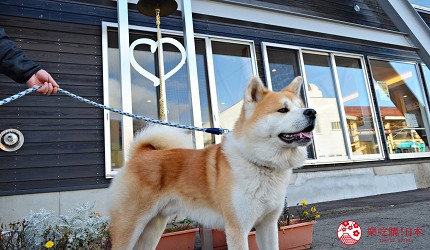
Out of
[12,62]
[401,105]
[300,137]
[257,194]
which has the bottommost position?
[257,194]

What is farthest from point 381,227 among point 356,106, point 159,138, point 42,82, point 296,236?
point 356,106

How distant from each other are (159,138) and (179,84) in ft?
9.57

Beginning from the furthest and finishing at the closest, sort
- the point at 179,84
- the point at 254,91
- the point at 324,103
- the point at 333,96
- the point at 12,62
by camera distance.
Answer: the point at 333,96, the point at 324,103, the point at 179,84, the point at 254,91, the point at 12,62

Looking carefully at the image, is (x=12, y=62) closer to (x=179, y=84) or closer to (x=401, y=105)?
(x=179, y=84)

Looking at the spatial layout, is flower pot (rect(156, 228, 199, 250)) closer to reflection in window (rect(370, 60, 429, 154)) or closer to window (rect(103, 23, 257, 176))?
window (rect(103, 23, 257, 176))

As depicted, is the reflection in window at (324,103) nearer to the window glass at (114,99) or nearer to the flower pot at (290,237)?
the flower pot at (290,237)

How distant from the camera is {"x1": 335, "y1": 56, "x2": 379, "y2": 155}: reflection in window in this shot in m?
6.78

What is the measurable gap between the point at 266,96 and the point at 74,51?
12.0 ft

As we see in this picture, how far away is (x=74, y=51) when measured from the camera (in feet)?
14.9

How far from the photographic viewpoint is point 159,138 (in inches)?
97.8

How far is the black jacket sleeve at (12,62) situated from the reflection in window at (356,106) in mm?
6537

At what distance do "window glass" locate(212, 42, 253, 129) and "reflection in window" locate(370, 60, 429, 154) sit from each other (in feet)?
12.4

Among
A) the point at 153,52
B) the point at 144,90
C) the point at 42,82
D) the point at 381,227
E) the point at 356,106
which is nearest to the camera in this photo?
the point at 42,82

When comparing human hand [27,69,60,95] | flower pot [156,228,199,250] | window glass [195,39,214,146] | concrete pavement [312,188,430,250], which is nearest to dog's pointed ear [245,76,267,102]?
human hand [27,69,60,95]
